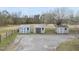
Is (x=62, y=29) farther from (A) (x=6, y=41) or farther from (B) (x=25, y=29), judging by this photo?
(A) (x=6, y=41)

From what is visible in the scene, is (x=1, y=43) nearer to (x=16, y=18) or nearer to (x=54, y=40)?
(x=16, y=18)

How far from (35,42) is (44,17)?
0.88ft

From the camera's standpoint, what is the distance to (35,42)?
7.66 feet

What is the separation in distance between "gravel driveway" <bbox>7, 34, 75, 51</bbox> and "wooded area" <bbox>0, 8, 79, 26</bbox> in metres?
0.15

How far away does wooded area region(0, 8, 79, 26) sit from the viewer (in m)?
2.33

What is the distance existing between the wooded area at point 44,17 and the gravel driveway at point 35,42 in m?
0.15

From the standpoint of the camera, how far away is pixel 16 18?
2338 mm

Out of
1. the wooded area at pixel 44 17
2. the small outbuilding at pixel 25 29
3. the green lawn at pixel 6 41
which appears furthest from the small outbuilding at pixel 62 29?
the green lawn at pixel 6 41

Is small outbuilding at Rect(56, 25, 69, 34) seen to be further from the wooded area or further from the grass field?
the grass field

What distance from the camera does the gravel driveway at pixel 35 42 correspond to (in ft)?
7.65

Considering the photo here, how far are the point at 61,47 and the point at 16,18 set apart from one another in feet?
1.77

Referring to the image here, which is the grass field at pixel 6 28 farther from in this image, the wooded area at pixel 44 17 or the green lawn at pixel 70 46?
the green lawn at pixel 70 46

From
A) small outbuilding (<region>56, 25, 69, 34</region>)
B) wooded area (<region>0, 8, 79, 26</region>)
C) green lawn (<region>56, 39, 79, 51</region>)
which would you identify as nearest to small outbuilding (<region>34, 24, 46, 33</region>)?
wooded area (<region>0, 8, 79, 26</region>)
